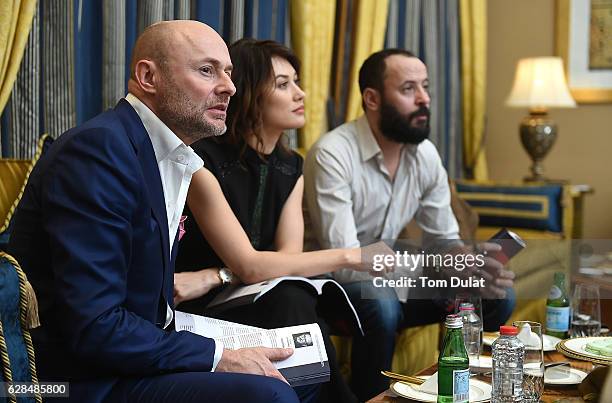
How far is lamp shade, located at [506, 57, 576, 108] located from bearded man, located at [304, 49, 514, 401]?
1859 mm

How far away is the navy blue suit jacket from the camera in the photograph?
144cm

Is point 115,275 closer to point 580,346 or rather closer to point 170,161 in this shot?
point 170,161

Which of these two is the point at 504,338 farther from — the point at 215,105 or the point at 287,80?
the point at 287,80

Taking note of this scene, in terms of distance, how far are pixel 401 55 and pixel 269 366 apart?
167cm

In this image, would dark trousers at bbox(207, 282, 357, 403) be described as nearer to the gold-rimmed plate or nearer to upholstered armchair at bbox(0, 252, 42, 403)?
the gold-rimmed plate

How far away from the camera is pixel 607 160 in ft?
17.0

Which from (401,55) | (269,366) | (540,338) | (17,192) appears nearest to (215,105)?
(269,366)

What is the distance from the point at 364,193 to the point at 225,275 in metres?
0.72

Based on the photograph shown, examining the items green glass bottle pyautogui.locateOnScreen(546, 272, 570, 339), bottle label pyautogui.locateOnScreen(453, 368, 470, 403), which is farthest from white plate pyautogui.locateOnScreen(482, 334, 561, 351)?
bottle label pyautogui.locateOnScreen(453, 368, 470, 403)

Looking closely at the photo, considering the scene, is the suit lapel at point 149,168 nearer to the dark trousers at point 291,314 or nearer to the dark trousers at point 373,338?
the dark trousers at point 291,314

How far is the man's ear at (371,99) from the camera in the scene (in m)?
2.99

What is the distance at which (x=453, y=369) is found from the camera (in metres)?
1.60

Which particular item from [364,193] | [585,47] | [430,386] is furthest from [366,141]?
[585,47]

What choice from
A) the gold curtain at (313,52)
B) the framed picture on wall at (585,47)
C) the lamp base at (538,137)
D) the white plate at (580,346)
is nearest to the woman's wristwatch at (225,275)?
the white plate at (580,346)
